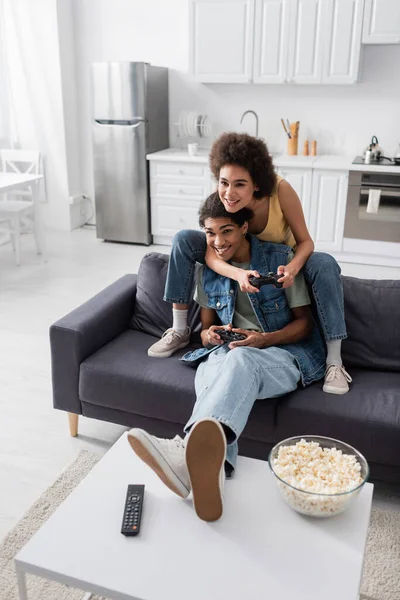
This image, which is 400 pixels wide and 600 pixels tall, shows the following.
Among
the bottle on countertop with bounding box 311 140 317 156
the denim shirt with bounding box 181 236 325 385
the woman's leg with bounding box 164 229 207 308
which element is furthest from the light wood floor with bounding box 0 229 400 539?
the bottle on countertop with bounding box 311 140 317 156

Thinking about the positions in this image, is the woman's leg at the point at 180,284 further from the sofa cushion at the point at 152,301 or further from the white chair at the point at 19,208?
the white chair at the point at 19,208

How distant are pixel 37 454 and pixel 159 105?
353 centimetres

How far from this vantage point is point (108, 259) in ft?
15.9

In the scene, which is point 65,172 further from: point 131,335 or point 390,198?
point 131,335

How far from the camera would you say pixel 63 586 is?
1.72 metres

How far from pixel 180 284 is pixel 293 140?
296 cm

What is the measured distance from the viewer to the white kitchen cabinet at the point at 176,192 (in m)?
4.94

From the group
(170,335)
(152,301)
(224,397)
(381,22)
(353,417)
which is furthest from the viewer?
(381,22)

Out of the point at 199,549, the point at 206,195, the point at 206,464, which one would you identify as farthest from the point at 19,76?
the point at 199,549

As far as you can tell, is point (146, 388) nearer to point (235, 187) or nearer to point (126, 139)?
point (235, 187)

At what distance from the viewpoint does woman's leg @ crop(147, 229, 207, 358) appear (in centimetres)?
229

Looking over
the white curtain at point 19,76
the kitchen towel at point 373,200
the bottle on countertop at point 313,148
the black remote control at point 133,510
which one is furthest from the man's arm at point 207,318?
the white curtain at point 19,76

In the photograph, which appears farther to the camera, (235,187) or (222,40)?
(222,40)

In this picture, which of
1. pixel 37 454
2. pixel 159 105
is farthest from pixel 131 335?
pixel 159 105
